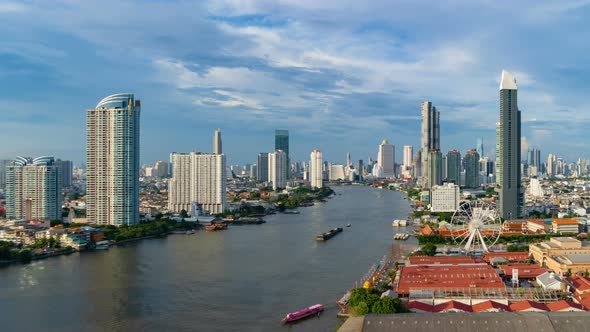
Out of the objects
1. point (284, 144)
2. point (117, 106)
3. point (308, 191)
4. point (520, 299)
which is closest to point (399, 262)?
point (520, 299)

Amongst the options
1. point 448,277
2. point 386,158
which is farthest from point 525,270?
point 386,158

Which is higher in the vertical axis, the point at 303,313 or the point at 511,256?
the point at 511,256

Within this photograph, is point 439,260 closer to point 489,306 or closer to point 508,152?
point 489,306

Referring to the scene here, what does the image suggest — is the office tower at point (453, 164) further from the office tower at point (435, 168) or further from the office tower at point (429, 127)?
A: the office tower at point (429, 127)

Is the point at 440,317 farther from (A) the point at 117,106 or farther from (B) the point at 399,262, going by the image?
(A) the point at 117,106

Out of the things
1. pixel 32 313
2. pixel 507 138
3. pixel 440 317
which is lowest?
pixel 32 313

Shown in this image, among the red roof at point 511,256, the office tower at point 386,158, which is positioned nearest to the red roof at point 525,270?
the red roof at point 511,256

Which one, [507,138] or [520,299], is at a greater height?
[507,138]
